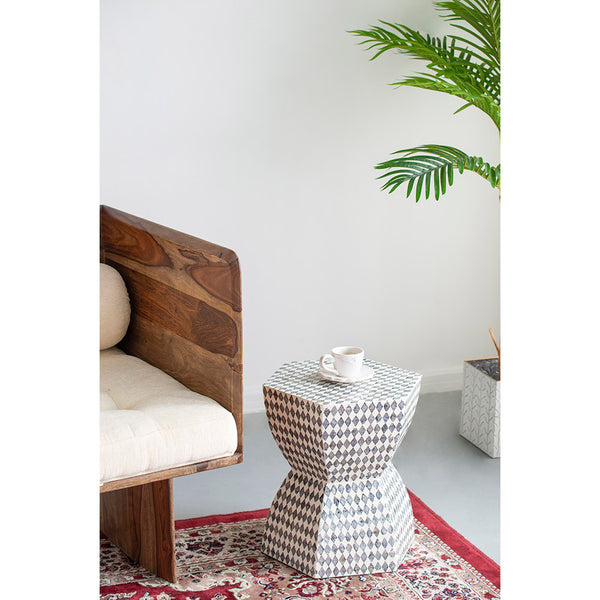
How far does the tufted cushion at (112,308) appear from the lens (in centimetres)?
192

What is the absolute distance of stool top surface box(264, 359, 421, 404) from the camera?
1.61 meters

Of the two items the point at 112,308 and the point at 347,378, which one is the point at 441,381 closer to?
the point at 347,378

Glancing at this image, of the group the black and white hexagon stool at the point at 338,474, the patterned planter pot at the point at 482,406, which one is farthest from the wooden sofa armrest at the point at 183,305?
the patterned planter pot at the point at 482,406

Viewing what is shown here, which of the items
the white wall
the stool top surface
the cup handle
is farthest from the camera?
the white wall

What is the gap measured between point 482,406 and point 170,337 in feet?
3.88

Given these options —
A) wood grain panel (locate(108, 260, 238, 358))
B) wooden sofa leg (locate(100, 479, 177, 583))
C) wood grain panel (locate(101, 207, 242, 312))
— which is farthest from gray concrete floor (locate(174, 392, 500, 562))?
wood grain panel (locate(101, 207, 242, 312))

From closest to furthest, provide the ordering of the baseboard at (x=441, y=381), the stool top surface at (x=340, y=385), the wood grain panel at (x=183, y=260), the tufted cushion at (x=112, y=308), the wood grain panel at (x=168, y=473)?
the wood grain panel at (x=168, y=473) → the wood grain panel at (x=183, y=260) → the stool top surface at (x=340, y=385) → the tufted cushion at (x=112, y=308) → the baseboard at (x=441, y=381)

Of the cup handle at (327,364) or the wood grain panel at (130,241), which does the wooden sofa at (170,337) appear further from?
the cup handle at (327,364)

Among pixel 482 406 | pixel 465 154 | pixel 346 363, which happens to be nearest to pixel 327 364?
pixel 346 363

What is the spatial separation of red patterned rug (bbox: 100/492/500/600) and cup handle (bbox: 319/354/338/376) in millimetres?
483

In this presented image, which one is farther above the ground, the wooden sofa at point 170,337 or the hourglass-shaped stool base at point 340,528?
the wooden sofa at point 170,337

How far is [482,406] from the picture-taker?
242 centimetres

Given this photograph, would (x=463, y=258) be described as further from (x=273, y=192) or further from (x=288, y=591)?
(x=288, y=591)

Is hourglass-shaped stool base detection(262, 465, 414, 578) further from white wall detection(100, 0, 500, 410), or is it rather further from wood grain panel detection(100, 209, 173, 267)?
white wall detection(100, 0, 500, 410)
